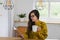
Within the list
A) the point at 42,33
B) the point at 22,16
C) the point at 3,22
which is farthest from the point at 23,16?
the point at 42,33

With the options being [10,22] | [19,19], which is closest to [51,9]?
[19,19]

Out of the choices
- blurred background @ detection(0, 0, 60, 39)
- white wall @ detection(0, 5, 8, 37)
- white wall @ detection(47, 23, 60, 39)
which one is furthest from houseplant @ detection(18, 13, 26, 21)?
white wall @ detection(47, 23, 60, 39)

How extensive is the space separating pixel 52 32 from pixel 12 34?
4.28 ft

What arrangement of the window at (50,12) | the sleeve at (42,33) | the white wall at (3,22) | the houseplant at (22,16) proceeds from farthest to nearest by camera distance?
the window at (50,12) → the houseplant at (22,16) → the white wall at (3,22) → the sleeve at (42,33)

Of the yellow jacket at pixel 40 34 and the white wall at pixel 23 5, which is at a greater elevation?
the white wall at pixel 23 5

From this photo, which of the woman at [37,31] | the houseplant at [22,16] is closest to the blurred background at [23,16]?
the houseplant at [22,16]

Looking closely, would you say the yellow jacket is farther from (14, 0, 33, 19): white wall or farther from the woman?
(14, 0, 33, 19): white wall

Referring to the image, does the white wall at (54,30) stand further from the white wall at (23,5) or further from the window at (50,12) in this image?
the white wall at (23,5)

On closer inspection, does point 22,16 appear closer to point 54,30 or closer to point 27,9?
point 27,9

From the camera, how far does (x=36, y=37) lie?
2.14m

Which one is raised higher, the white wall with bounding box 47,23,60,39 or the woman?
the woman

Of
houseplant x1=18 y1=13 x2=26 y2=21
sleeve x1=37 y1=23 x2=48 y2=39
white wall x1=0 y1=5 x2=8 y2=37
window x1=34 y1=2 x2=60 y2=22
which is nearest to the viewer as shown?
sleeve x1=37 y1=23 x2=48 y2=39

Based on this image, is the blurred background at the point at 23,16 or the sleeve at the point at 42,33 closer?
the sleeve at the point at 42,33

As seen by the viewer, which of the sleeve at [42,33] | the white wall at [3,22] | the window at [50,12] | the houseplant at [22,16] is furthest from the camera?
the window at [50,12]
